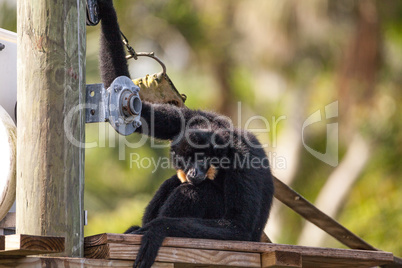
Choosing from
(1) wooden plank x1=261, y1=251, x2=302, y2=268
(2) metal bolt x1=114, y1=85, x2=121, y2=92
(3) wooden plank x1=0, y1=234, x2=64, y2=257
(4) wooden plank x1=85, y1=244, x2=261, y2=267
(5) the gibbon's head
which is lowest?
(1) wooden plank x1=261, y1=251, x2=302, y2=268

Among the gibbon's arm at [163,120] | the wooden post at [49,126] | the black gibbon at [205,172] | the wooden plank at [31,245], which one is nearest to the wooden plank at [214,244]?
the wooden post at [49,126]

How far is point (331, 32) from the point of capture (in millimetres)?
19750

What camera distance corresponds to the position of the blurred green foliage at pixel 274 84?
18.5 m

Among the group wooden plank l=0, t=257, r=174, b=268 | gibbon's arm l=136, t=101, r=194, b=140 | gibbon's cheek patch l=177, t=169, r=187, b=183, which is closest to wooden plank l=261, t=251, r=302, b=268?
gibbon's cheek patch l=177, t=169, r=187, b=183

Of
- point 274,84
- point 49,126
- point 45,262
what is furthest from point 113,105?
point 274,84

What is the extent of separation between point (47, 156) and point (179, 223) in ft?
4.22

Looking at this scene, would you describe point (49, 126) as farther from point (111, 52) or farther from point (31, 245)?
point (111, 52)

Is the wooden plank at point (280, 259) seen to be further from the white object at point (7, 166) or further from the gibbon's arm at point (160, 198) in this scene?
the white object at point (7, 166)

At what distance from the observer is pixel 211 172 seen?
18.3 ft

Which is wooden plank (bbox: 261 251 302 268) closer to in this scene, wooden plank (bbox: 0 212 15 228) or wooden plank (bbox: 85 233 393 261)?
wooden plank (bbox: 85 233 393 261)

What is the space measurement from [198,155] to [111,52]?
1.28 metres

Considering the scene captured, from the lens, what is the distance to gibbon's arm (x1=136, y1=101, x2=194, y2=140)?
601 cm

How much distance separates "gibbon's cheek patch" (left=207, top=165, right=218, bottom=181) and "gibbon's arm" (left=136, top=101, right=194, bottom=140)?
68cm

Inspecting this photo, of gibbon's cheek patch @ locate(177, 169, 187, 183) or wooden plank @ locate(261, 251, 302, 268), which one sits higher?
gibbon's cheek patch @ locate(177, 169, 187, 183)
